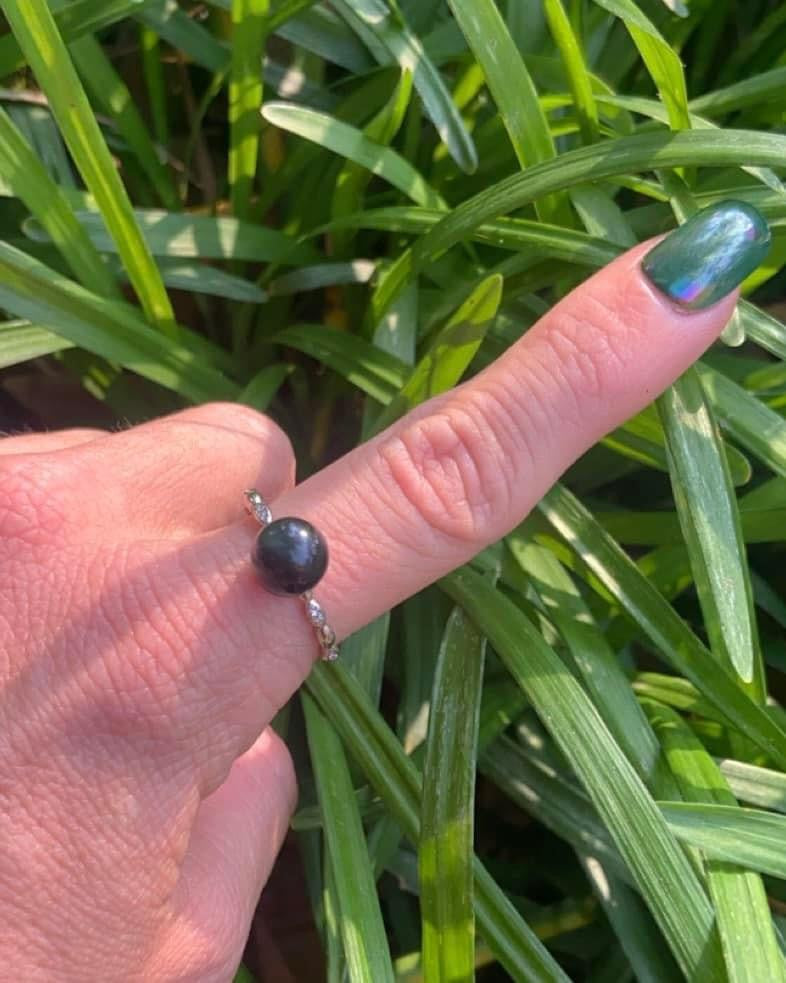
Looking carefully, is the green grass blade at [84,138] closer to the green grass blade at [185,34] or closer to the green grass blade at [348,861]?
the green grass blade at [185,34]

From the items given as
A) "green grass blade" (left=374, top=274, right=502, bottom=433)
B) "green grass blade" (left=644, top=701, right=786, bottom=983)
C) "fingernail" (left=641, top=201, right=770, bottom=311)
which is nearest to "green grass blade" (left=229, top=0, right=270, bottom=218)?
"green grass blade" (left=374, top=274, right=502, bottom=433)

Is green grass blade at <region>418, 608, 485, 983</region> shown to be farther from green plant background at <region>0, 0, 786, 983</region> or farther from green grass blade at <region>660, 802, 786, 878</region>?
green grass blade at <region>660, 802, 786, 878</region>

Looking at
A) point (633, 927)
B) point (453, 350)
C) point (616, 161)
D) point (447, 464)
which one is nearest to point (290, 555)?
point (447, 464)

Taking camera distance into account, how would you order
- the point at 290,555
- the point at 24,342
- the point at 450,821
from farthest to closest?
1. the point at 24,342
2. the point at 450,821
3. the point at 290,555

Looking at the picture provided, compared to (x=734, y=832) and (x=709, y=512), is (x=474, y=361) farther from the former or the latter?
(x=734, y=832)

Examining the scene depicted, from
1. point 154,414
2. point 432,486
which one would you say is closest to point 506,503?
point 432,486

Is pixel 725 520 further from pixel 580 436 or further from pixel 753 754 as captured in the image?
pixel 753 754
